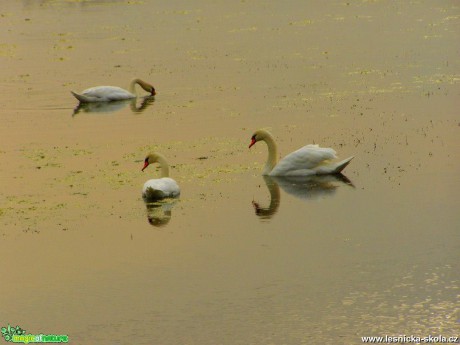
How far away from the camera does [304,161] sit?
1784 centimetres

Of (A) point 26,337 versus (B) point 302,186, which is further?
(B) point 302,186

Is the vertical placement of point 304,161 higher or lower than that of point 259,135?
lower

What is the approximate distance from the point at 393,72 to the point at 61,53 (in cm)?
1237

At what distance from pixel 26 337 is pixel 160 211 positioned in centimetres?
485

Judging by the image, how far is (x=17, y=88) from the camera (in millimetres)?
29031

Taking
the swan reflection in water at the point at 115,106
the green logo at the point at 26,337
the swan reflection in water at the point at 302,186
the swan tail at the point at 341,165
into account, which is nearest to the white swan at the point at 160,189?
the swan reflection in water at the point at 302,186

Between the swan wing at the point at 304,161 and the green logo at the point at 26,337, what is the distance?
7.09 metres

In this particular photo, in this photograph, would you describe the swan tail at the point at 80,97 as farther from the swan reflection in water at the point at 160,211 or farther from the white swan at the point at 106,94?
the swan reflection in water at the point at 160,211

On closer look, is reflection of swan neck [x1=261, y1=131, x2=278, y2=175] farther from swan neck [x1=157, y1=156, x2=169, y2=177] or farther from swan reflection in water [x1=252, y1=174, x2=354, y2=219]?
swan neck [x1=157, y1=156, x2=169, y2=177]

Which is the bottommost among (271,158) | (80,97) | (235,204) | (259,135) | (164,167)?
(235,204)

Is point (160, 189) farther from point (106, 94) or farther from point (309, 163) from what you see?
point (106, 94)

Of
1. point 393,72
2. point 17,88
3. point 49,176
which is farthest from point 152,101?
point 49,176

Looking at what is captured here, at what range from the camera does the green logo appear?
1137 centimetres

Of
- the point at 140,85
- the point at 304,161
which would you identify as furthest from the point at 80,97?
the point at 304,161
